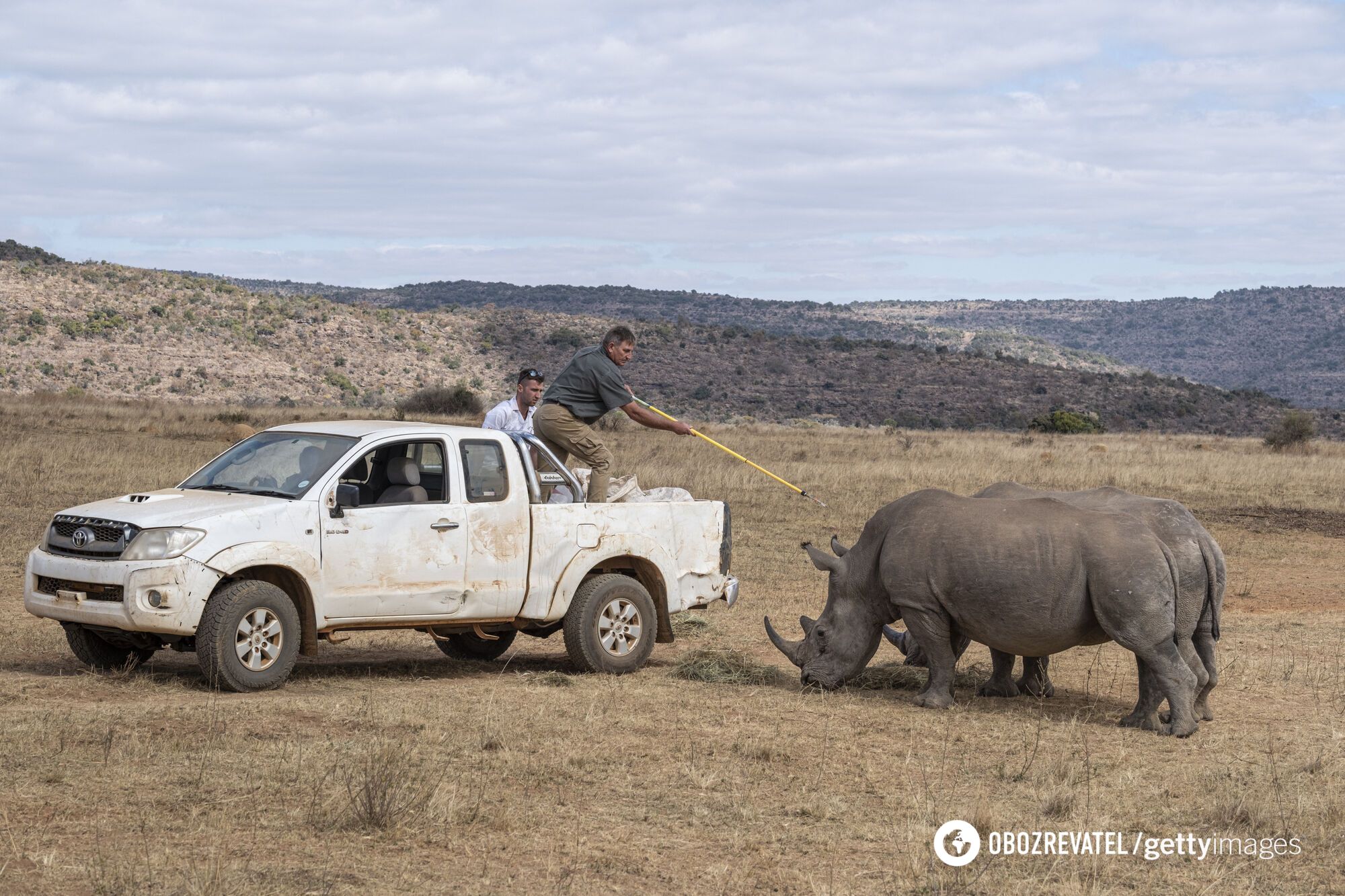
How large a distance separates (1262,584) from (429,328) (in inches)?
2996

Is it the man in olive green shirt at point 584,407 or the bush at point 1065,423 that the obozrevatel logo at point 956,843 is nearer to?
the man in olive green shirt at point 584,407

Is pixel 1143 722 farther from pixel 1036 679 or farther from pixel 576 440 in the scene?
pixel 576 440

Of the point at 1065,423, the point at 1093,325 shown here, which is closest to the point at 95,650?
the point at 1065,423

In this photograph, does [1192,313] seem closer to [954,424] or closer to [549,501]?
[954,424]

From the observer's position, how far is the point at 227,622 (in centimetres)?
965

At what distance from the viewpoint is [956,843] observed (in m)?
6.87

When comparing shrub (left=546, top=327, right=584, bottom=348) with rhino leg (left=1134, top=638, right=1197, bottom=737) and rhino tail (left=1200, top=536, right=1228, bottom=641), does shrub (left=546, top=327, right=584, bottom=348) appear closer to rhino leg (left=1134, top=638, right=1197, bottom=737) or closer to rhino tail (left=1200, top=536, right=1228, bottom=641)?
rhino tail (left=1200, top=536, right=1228, bottom=641)

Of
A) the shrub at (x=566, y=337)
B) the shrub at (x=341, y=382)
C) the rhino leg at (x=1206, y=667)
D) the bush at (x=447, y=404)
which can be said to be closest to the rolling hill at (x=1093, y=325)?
the shrub at (x=566, y=337)

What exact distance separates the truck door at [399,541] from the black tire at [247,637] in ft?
1.09

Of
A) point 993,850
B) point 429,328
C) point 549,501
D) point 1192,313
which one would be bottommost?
point 993,850

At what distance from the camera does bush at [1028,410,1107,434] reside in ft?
189

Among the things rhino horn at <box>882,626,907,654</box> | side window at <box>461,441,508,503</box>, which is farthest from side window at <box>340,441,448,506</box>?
rhino horn at <box>882,626,907,654</box>

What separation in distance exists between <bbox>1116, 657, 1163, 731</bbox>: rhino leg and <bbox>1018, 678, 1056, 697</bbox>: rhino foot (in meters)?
1.34

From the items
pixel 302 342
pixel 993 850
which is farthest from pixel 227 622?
pixel 302 342
